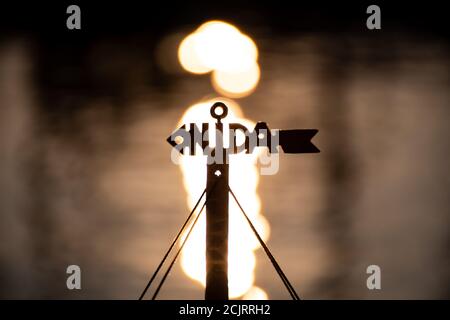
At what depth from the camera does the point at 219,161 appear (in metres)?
2.70

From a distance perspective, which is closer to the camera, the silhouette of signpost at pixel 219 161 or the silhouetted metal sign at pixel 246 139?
the silhouette of signpost at pixel 219 161

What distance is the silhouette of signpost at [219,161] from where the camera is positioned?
2.60 metres

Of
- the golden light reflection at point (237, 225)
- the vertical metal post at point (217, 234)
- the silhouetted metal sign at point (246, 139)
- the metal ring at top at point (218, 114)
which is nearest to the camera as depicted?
the vertical metal post at point (217, 234)

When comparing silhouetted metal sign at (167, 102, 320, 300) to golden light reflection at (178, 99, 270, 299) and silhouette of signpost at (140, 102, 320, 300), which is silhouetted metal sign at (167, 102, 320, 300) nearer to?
silhouette of signpost at (140, 102, 320, 300)

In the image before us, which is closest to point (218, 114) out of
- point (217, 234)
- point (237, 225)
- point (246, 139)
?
point (246, 139)

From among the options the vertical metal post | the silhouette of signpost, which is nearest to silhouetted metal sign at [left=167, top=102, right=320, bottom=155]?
the silhouette of signpost

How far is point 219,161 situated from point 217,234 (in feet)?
1.13

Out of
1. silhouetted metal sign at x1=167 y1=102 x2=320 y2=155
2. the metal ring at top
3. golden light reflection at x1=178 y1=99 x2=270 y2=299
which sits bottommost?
golden light reflection at x1=178 y1=99 x2=270 y2=299

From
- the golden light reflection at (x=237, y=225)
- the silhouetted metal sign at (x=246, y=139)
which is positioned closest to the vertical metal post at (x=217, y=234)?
the silhouetted metal sign at (x=246, y=139)

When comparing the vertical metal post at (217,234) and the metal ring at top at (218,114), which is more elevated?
the metal ring at top at (218,114)

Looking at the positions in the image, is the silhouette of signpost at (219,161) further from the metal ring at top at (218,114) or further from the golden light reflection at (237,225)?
the golden light reflection at (237,225)

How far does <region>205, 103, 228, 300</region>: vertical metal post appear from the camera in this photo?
8.52 ft
